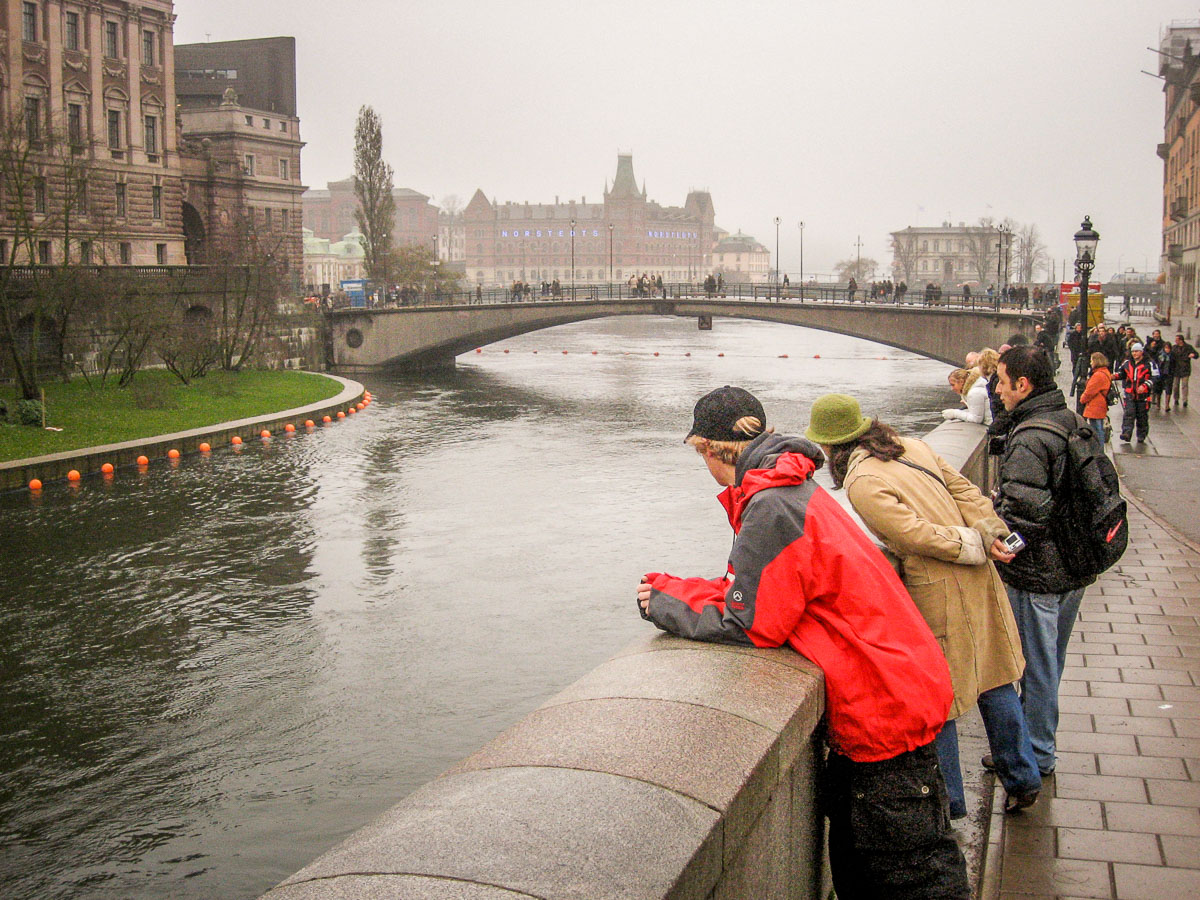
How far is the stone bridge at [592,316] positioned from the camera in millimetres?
46312

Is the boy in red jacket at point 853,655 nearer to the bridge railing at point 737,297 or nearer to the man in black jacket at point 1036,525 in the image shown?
the man in black jacket at point 1036,525

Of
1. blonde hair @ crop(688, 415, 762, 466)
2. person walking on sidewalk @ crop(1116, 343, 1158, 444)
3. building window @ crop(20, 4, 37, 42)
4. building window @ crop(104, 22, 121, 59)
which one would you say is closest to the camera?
blonde hair @ crop(688, 415, 762, 466)

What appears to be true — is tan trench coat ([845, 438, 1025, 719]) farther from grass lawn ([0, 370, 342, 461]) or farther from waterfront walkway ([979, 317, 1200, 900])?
grass lawn ([0, 370, 342, 461])

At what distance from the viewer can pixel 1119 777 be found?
17.3 feet

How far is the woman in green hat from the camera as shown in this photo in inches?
163

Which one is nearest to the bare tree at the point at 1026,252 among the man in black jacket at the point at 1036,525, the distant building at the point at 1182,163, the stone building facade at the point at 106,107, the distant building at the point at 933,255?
the distant building at the point at 933,255

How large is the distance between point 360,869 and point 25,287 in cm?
3672

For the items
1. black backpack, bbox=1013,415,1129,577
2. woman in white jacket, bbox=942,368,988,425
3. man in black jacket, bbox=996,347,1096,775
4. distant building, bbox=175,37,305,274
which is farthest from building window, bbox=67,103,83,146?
black backpack, bbox=1013,415,1129,577

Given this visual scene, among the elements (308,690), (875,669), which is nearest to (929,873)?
(875,669)

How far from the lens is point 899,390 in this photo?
4434 centimetres

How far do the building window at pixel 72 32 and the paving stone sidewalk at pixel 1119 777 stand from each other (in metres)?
54.7

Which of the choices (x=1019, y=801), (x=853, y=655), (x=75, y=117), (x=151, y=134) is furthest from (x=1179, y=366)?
(x=151, y=134)

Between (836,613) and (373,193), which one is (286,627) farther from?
(373,193)

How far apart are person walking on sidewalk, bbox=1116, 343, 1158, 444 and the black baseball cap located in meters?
16.1
